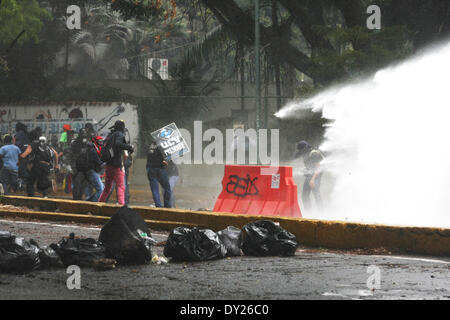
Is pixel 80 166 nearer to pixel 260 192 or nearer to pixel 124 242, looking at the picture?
pixel 260 192

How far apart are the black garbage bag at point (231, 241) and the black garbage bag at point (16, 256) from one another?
2.08 meters

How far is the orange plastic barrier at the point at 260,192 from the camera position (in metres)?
10.6

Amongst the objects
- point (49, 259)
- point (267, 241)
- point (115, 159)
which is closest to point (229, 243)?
point (267, 241)

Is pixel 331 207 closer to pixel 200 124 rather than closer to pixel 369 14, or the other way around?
pixel 369 14

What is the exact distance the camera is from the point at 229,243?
25.5 ft

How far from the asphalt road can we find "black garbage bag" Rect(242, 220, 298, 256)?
0.14 m

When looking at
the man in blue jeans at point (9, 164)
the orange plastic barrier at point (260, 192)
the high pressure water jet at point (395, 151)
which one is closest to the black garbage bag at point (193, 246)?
the orange plastic barrier at point (260, 192)

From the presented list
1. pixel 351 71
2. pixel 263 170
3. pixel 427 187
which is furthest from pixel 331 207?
pixel 351 71

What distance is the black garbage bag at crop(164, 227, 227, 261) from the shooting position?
7344 millimetres

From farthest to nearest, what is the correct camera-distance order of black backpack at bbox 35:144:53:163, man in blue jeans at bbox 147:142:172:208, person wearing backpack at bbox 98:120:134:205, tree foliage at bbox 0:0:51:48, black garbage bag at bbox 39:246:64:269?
tree foliage at bbox 0:0:51:48
black backpack at bbox 35:144:53:163
man in blue jeans at bbox 147:142:172:208
person wearing backpack at bbox 98:120:134:205
black garbage bag at bbox 39:246:64:269

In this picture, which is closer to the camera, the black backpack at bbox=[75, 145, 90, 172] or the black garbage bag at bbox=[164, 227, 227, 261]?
the black garbage bag at bbox=[164, 227, 227, 261]

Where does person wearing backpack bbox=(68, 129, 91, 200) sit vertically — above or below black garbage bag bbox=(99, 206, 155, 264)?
above

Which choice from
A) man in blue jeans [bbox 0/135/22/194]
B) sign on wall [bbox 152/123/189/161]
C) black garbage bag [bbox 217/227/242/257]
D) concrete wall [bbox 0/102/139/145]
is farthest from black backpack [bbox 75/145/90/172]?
concrete wall [bbox 0/102/139/145]

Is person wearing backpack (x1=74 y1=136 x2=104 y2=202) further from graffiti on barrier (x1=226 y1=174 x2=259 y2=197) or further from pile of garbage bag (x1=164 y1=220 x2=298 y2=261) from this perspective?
pile of garbage bag (x1=164 y1=220 x2=298 y2=261)
